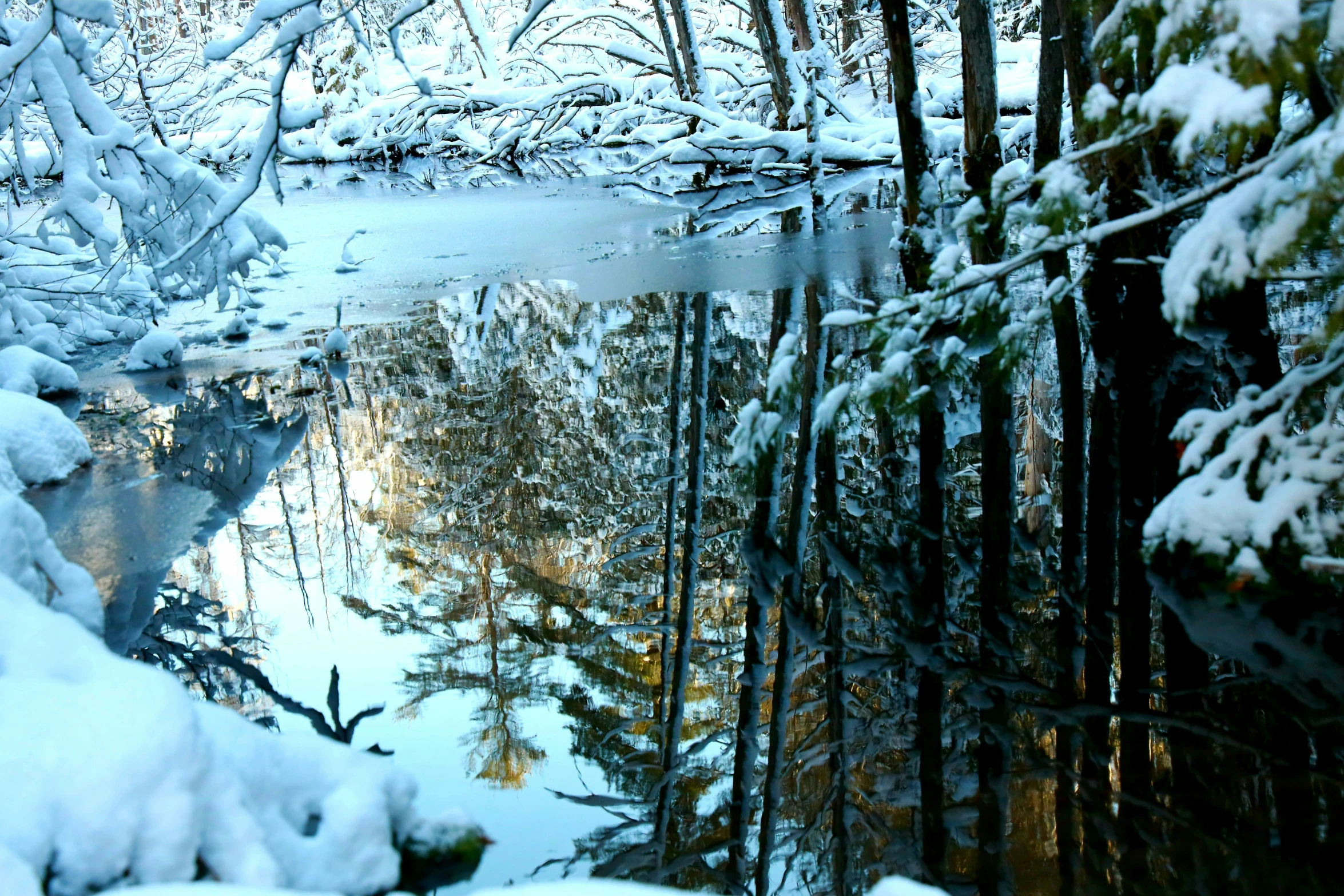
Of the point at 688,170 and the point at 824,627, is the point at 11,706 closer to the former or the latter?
the point at 824,627

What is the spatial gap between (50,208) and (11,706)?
20.0 feet

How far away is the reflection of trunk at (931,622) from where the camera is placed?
2.73 m

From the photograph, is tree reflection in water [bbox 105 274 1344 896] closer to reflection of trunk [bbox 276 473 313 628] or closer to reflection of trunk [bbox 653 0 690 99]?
reflection of trunk [bbox 276 473 313 628]

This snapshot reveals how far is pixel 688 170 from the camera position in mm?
18156

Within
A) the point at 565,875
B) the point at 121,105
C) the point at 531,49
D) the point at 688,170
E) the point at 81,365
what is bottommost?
the point at 565,875

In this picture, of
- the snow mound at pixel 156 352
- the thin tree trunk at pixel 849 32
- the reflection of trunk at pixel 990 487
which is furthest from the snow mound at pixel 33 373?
the thin tree trunk at pixel 849 32

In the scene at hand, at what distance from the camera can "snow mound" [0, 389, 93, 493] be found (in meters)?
5.39

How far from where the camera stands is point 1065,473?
470 cm

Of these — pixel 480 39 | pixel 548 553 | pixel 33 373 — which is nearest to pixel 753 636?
pixel 548 553

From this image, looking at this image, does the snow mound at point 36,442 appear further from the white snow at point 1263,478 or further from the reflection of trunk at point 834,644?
the white snow at point 1263,478

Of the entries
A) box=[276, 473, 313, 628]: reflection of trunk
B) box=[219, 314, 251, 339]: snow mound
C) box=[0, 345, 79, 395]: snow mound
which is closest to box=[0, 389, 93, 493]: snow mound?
box=[276, 473, 313, 628]: reflection of trunk

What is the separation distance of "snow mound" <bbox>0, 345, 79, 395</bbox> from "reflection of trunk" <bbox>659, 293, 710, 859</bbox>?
3882 millimetres

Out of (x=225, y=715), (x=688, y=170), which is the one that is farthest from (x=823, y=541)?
(x=688, y=170)

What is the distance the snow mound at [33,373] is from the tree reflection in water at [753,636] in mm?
1576
